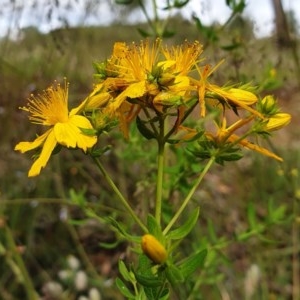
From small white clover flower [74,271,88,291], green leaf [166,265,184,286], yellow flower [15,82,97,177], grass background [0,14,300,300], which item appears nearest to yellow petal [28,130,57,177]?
yellow flower [15,82,97,177]

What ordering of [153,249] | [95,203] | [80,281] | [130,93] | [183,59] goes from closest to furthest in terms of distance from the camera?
[153,249] → [130,93] → [183,59] → [80,281] → [95,203]

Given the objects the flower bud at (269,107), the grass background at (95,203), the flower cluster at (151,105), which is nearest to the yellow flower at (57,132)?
the flower cluster at (151,105)

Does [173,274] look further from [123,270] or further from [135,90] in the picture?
[135,90]

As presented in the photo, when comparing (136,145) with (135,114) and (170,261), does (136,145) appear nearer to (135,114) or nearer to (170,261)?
(135,114)

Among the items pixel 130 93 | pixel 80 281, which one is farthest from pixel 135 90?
pixel 80 281

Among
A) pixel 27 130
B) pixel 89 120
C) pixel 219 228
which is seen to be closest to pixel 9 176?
pixel 27 130

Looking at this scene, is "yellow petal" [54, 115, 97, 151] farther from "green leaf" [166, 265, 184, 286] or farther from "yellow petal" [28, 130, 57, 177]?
"green leaf" [166, 265, 184, 286]

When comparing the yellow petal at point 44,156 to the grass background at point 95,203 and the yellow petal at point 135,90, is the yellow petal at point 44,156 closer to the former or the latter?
the yellow petal at point 135,90
